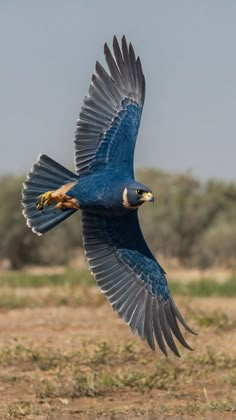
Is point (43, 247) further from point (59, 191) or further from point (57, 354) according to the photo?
point (59, 191)

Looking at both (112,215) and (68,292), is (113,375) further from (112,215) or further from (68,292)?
(68,292)

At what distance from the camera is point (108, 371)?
10359 mm

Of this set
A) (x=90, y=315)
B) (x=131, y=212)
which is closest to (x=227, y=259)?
(x=90, y=315)

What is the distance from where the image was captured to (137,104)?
29.2 feet

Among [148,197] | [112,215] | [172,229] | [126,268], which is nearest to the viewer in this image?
[148,197]

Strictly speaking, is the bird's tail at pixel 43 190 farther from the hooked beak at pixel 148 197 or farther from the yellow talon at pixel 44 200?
the hooked beak at pixel 148 197

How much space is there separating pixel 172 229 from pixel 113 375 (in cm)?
3521

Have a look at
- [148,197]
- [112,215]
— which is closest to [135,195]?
[148,197]

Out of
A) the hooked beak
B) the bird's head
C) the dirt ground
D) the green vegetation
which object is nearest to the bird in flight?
the bird's head

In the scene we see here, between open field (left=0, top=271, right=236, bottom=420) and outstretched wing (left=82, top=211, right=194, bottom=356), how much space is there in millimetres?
791

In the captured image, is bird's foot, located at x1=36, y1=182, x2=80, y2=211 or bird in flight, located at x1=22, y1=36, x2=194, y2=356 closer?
bird's foot, located at x1=36, y1=182, x2=80, y2=211

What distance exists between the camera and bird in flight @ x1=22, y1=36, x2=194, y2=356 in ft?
27.9

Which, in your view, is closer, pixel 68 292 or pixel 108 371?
pixel 108 371

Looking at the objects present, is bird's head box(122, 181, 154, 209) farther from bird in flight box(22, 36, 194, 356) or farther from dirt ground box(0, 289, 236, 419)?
dirt ground box(0, 289, 236, 419)
